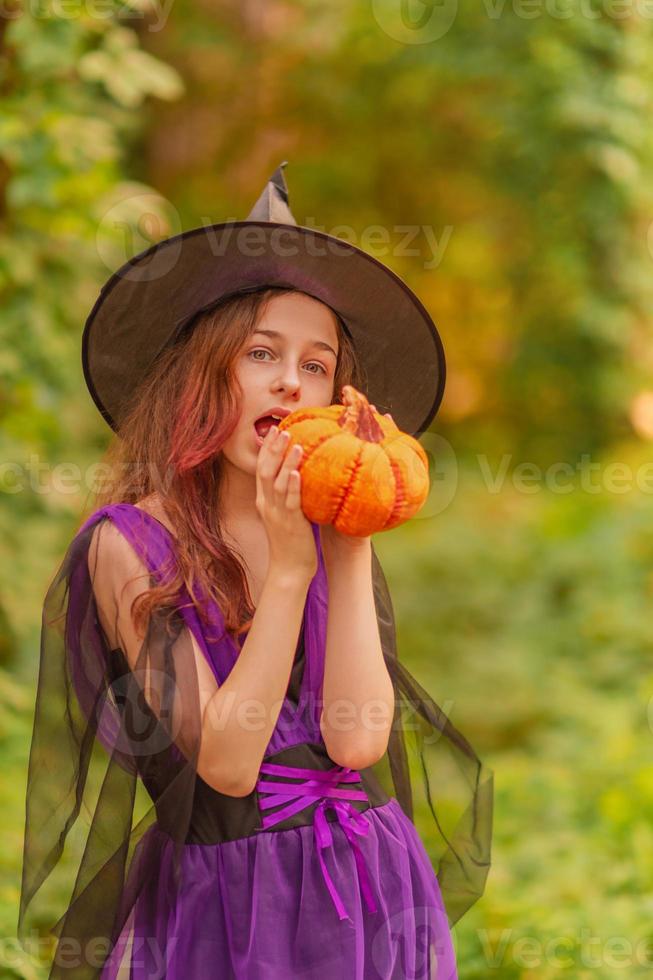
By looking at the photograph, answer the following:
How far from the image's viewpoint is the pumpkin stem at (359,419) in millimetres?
1866

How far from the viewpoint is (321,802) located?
78.1 inches

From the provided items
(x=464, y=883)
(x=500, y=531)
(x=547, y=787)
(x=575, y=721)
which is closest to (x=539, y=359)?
(x=500, y=531)

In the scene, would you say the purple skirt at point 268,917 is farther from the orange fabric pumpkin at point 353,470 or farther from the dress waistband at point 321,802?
the orange fabric pumpkin at point 353,470

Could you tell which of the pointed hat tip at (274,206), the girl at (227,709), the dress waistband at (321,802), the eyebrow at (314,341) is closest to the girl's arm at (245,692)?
the girl at (227,709)

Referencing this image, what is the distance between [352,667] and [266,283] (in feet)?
2.34

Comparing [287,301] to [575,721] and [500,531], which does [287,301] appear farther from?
[500,531]

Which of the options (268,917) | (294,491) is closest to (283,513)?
(294,491)

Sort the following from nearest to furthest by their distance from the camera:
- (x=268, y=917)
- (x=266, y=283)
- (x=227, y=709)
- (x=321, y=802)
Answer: (x=227, y=709)
(x=268, y=917)
(x=321, y=802)
(x=266, y=283)

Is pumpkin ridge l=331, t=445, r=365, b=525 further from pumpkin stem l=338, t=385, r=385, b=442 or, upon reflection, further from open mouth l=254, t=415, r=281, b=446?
open mouth l=254, t=415, r=281, b=446

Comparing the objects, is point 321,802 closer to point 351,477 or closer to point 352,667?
point 352,667

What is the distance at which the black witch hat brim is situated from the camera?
2.03 metres

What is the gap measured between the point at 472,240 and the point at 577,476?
3828 millimetres

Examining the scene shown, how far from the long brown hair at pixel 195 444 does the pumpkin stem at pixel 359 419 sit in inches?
9.2

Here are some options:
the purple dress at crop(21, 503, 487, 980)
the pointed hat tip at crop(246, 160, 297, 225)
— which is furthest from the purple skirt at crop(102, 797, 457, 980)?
the pointed hat tip at crop(246, 160, 297, 225)
